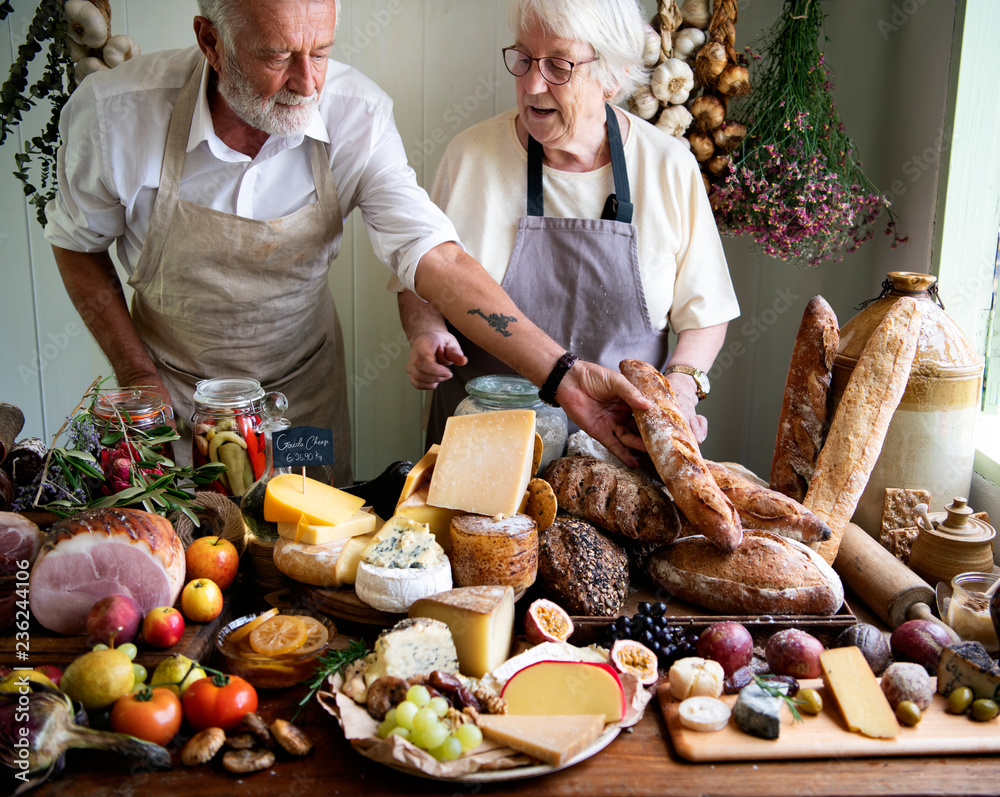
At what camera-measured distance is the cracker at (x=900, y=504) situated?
183cm

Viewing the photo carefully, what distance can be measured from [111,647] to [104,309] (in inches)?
51.0

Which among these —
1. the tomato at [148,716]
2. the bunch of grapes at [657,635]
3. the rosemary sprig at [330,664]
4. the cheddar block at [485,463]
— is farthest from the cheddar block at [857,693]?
the tomato at [148,716]

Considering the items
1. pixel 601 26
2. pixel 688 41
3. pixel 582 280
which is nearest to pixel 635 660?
pixel 582 280

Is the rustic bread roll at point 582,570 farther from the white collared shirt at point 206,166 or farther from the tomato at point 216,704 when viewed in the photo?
the white collared shirt at point 206,166

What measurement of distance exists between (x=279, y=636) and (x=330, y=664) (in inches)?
3.8

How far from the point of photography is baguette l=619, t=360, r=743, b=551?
1.49 metres

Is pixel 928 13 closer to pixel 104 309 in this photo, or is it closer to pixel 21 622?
pixel 104 309

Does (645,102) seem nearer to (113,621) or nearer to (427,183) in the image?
(427,183)

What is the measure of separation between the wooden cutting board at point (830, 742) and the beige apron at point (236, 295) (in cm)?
164

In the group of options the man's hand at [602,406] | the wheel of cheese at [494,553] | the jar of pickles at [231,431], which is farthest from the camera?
the man's hand at [602,406]

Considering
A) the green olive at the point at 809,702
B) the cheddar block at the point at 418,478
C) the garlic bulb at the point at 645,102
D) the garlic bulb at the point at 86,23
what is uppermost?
the garlic bulb at the point at 86,23

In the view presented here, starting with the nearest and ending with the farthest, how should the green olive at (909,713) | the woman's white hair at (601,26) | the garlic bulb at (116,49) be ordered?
1. the green olive at (909,713)
2. the woman's white hair at (601,26)
3. the garlic bulb at (116,49)

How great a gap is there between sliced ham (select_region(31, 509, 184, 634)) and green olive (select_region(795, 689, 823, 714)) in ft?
3.44

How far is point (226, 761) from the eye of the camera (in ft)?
3.53
